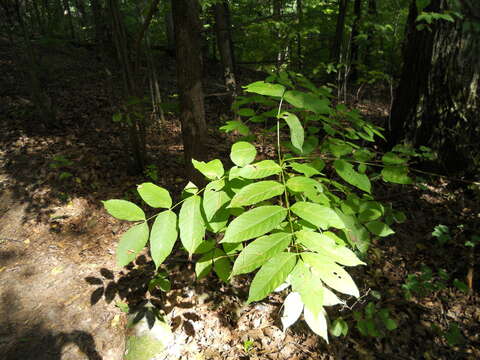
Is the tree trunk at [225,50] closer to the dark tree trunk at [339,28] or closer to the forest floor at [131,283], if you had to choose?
the forest floor at [131,283]

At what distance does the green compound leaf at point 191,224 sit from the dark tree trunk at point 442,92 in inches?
195

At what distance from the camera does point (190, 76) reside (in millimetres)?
2877

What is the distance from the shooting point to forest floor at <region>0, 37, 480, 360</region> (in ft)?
9.88

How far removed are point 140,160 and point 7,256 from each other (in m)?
2.39

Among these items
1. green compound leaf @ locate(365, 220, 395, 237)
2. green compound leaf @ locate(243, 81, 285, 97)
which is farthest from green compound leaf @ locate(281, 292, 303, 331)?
green compound leaf @ locate(243, 81, 285, 97)

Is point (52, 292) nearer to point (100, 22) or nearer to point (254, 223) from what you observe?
point (254, 223)

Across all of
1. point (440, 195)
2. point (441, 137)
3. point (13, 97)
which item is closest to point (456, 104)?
point (441, 137)

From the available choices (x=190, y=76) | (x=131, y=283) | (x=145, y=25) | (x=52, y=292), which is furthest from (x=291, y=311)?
(x=52, y=292)

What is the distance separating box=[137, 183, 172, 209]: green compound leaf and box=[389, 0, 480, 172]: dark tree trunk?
16.4ft

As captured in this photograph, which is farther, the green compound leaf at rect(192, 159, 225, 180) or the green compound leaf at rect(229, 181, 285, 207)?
the green compound leaf at rect(192, 159, 225, 180)

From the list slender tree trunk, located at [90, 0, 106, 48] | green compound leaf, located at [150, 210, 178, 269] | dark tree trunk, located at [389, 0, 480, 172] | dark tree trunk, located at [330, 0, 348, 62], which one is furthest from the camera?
dark tree trunk, located at [330, 0, 348, 62]

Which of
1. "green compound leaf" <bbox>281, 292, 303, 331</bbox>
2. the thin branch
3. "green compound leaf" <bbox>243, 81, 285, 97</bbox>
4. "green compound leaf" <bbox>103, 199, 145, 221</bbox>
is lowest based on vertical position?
"green compound leaf" <bbox>281, 292, 303, 331</bbox>

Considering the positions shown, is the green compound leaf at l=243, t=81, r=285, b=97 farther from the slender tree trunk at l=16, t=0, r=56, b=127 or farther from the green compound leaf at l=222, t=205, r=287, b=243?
the slender tree trunk at l=16, t=0, r=56, b=127

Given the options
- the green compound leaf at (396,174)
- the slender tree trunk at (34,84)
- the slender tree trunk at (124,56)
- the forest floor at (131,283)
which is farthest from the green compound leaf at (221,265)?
the slender tree trunk at (34,84)
